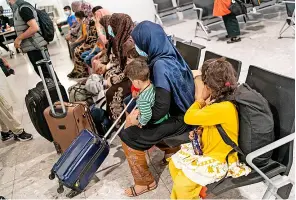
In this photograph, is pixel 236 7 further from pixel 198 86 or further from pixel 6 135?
pixel 6 135

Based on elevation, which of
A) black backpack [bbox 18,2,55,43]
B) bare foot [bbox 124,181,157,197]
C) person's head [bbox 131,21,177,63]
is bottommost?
bare foot [bbox 124,181,157,197]

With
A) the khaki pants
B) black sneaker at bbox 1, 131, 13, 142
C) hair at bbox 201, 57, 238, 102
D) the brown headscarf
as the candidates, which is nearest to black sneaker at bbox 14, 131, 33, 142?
the khaki pants

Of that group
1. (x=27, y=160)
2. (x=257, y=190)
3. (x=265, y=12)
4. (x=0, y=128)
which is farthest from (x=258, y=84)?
(x=265, y=12)

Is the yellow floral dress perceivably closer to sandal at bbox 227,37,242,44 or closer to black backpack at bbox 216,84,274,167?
black backpack at bbox 216,84,274,167

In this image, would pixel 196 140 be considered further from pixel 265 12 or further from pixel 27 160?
pixel 265 12

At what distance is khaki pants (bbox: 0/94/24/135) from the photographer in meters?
2.96

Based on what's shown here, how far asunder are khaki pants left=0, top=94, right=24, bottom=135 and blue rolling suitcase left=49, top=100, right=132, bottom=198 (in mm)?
1200

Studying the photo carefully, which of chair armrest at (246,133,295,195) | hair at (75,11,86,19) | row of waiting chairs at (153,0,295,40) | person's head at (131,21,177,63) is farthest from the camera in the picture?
hair at (75,11,86,19)

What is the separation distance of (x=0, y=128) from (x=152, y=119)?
223 centimetres

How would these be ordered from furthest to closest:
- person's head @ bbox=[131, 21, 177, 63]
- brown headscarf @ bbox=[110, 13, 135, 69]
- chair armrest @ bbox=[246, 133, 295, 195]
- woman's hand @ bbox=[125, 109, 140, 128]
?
brown headscarf @ bbox=[110, 13, 135, 69] → woman's hand @ bbox=[125, 109, 140, 128] → person's head @ bbox=[131, 21, 177, 63] → chair armrest @ bbox=[246, 133, 295, 195]

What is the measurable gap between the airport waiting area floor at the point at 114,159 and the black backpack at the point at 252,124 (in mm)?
610

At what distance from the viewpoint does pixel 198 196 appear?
1557 millimetres

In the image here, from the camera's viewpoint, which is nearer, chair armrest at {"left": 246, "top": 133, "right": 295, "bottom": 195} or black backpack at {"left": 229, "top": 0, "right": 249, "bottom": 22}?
chair armrest at {"left": 246, "top": 133, "right": 295, "bottom": 195}

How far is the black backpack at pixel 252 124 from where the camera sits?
133 cm
